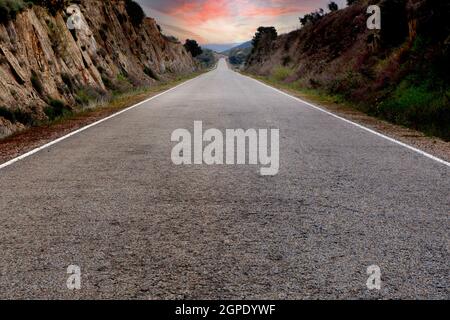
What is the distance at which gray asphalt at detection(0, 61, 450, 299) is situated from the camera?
336cm

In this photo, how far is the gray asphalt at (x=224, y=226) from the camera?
11.0 feet

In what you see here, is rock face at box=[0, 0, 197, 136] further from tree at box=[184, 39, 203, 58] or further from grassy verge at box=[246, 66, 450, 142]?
tree at box=[184, 39, 203, 58]

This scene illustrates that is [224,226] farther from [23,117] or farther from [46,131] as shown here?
[23,117]

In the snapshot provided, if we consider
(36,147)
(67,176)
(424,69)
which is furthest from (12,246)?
(424,69)

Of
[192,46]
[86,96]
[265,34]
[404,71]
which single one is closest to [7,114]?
[86,96]

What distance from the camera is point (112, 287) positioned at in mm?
3297

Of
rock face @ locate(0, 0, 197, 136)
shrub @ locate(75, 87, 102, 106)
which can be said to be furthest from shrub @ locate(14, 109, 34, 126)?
shrub @ locate(75, 87, 102, 106)

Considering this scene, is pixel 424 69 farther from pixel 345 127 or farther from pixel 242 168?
pixel 242 168

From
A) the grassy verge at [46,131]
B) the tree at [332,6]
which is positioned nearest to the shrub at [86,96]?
the grassy verge at [46,131]

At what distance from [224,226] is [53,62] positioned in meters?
16.5

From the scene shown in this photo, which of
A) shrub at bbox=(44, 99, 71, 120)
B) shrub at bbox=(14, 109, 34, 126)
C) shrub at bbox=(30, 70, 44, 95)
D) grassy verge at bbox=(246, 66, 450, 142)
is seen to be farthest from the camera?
shrub at bbox=(30, 70, 44, 95)

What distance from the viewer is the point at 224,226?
457 cm

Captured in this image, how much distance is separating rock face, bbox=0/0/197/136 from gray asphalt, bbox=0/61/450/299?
20.9ft

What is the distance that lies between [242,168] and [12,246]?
376 centimetres
